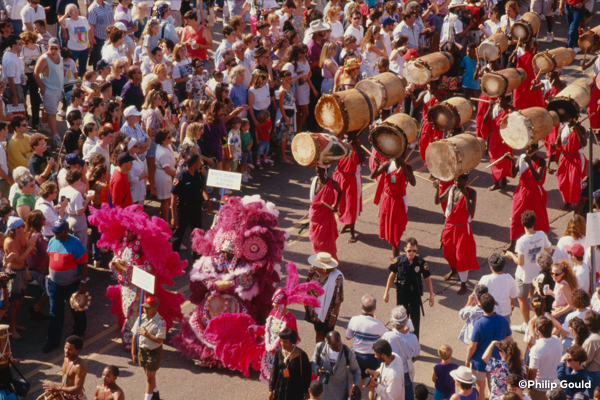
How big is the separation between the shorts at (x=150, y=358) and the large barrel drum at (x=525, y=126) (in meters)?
6.09

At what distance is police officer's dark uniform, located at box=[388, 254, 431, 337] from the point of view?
30.9 ft

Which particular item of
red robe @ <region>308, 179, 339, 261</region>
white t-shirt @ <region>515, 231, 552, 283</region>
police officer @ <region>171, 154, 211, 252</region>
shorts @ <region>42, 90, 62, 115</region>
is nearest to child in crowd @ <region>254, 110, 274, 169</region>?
police officer @ <region>171, 154, 211, 252</region>

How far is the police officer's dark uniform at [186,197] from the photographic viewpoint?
37.4 ft

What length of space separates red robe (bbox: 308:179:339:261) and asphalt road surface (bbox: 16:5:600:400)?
26.8 inches

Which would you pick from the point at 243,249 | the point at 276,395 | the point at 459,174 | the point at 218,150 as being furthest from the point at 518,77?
the point at 276,395

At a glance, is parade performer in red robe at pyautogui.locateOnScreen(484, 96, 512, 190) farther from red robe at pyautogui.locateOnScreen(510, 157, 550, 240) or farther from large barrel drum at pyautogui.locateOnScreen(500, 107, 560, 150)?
red robe at pyautogui.locateOnScreen(510, 157, 550, 240)

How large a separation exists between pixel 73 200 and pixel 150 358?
288cm

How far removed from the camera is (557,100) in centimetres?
1230

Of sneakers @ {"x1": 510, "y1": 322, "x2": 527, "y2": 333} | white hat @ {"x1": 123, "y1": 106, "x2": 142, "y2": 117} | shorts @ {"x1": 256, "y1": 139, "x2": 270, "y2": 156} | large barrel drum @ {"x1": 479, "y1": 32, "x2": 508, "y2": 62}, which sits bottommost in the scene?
sneakers @ {"x1": 510, "y1": 322, "x2": 527, "y2": 333}

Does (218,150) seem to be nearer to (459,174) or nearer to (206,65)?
(459,174)

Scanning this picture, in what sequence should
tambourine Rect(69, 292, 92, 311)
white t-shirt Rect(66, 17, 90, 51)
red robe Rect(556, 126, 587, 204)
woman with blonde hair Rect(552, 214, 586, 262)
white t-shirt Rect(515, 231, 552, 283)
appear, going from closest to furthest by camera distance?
tambourine Rect(69, 292, 92, 311)
woman with blonde hair Rect(552, 214, 586, 262)
white t-shirt Rect(515, 231, 552, 283)
red robe Rect(556, 126, 587, 204)
white t-shirt Rect(66, 17, 90, 51)

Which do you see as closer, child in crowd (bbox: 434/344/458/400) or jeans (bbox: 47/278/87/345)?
child in crowd (bbox: 434/344/458/400)

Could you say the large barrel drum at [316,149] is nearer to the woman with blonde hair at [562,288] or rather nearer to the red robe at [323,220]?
the red robe at [323,220]

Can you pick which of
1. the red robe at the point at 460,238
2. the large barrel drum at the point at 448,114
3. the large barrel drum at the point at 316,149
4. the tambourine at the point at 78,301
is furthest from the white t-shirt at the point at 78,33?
the red robe at the point at 460,238
